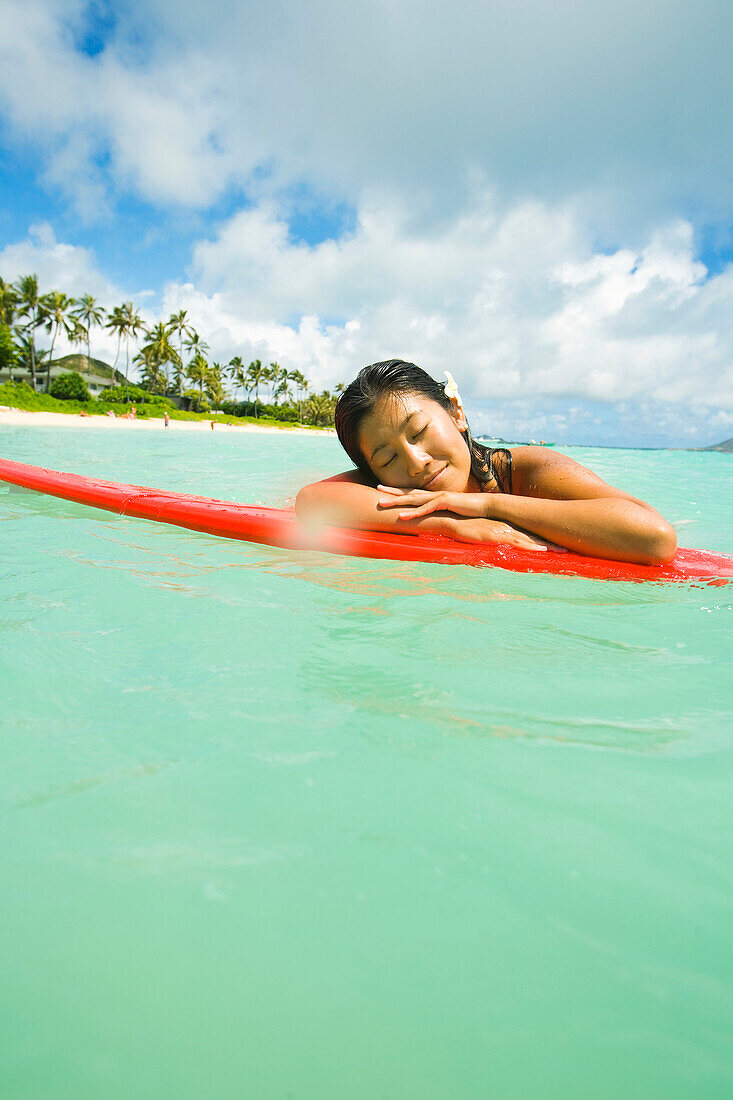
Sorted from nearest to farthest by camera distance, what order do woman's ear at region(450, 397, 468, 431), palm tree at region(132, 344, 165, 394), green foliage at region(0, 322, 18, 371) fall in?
1. woman's ear at region(450, 397, 468, 431)
2. green foliage at region(0, 322, 18, 371)
3. palm tree at region(132, 344, 165, 394)

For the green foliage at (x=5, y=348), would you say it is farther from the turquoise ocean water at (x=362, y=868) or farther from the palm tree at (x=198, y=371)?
the turquoise ocean water at (x=362, y=868)

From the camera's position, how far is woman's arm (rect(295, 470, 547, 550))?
2633 millimetres

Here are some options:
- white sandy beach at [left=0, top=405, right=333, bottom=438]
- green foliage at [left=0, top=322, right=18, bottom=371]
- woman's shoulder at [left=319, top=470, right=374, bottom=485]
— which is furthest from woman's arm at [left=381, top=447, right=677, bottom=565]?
green foliage at [left=0, top=322, right=18, bottom=371]

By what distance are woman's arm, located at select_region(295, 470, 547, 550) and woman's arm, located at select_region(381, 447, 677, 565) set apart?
A: 0.04 m

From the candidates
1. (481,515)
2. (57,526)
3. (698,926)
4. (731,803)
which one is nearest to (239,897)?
(698,926)

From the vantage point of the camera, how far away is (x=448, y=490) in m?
2.78

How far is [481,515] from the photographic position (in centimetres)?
270

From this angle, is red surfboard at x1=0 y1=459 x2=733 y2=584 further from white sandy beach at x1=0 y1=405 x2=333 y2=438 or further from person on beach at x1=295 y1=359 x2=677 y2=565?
white sandy beach at x1=0 y1=405 x2=333 y2=438

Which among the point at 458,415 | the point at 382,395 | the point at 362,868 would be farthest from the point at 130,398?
the point at 362,868

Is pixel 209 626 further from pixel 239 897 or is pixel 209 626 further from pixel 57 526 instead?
pixel 57 526

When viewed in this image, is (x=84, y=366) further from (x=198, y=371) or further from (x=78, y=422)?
(x=78, y=422)

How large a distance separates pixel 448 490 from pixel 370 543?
43cm

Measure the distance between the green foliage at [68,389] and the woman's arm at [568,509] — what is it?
36187mm

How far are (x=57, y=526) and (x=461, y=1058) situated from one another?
3.31m
